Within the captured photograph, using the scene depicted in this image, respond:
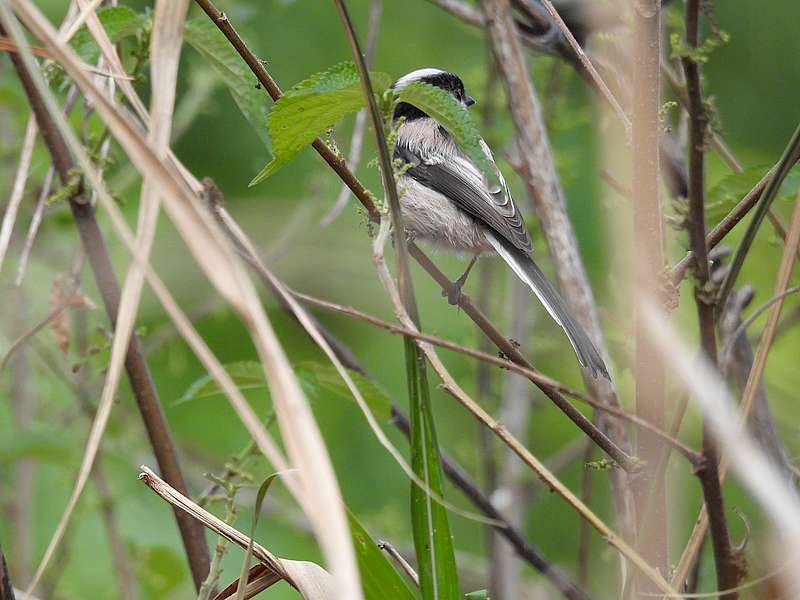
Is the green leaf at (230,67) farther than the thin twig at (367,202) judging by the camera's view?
Yes

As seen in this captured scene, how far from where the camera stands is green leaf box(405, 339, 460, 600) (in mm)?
1260

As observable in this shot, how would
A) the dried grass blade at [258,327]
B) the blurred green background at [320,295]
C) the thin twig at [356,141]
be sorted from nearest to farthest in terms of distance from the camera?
1. the dried grass blade at [258,327]
2. the thin twig at [356,141]
3. the blurred green background at [320,295]

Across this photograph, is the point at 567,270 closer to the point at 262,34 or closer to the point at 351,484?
the point at 351,484

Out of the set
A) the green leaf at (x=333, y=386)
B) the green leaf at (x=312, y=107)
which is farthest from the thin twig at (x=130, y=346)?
the green leaf at (x=312, y=107)

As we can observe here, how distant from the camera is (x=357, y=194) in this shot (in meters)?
1.57

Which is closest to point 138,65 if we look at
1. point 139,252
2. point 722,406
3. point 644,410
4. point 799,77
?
point 139,252

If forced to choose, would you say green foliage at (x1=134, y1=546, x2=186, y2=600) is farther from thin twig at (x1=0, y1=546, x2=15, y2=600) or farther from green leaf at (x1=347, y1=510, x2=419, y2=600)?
green leaf at (x1=347, y1=510, x2=419, y2=600)

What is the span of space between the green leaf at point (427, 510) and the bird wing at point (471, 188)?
54.3 inches

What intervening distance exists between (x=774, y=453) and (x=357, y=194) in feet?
3.05

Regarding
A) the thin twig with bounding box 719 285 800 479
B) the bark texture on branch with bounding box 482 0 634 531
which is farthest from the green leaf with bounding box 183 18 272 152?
the thin twig with bounding box 719 285 800 479

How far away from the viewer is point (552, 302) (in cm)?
230

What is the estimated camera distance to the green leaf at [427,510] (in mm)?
1260

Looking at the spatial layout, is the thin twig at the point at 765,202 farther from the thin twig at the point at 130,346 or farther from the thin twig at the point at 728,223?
the thin twig at the point at 130,346

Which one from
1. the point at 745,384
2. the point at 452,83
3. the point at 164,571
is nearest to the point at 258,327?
the point at 745,384
